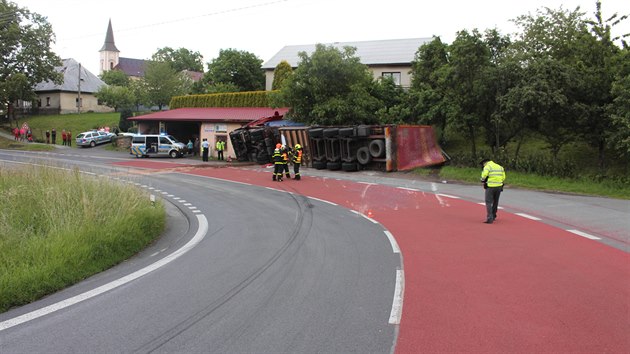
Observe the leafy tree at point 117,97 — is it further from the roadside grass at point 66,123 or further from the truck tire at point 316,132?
the truck tire at point 316,132

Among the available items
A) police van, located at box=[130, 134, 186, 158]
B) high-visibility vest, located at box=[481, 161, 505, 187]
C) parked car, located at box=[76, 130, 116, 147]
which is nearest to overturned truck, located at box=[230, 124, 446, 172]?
police van, located at box=[130, 134, 186, 158]

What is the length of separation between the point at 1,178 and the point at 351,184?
12764mm

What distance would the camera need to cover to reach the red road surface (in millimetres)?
4594

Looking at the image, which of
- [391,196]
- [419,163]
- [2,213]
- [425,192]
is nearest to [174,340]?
[2,213]

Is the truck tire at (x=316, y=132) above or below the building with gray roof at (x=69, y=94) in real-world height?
below

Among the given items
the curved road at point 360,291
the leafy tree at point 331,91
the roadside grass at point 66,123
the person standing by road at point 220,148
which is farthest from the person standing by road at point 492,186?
the roadside grass at point 66,123

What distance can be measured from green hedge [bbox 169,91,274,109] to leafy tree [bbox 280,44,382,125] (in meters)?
7.18

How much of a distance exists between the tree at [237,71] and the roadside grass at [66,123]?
1274 cm

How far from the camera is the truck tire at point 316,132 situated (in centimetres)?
2608

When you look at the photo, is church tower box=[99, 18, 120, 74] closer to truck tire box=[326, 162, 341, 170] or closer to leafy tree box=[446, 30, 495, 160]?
truck tire box=[326, 162, 341, 170]

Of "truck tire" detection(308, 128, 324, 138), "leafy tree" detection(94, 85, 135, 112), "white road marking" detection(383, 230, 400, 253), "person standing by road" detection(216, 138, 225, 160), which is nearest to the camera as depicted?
"white road marking" detection(383, 230, 400, 253)

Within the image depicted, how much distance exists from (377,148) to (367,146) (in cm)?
62

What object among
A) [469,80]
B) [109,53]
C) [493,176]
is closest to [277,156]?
[469,80]

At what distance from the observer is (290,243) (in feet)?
30.1
